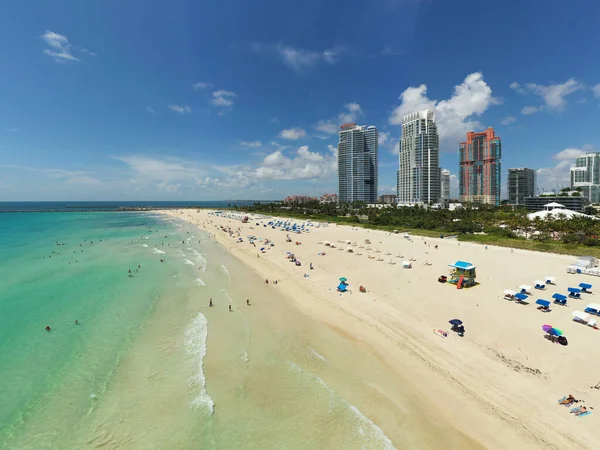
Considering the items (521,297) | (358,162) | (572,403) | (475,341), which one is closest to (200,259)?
(475,341)

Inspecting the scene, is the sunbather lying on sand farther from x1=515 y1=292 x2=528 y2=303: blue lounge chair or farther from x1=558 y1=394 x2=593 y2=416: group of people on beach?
x1=515 y1=292 x2=528 y2=303: blue lounge chair

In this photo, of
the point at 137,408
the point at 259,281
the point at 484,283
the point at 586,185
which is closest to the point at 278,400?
the point at 137,408

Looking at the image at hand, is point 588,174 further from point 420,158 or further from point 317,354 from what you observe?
point 317,354

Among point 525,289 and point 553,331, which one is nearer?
point 553,331

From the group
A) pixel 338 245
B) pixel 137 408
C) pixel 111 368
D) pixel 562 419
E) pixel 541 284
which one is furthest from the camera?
pixel 338 245

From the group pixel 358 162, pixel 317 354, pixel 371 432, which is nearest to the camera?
pixel 371 432

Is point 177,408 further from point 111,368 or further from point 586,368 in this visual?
point 586,368

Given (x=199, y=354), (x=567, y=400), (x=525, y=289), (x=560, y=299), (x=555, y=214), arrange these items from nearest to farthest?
(x=567, y=400) → (x=199, y=354) → (x=560, y=299) → (x=525, y=289) → (x=555, y=214)

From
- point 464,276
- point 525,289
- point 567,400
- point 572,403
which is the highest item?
point 464,276
